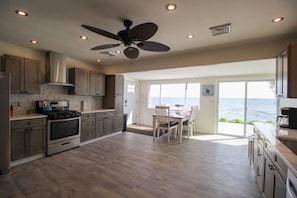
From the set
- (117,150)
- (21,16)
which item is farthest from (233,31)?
(117,150)

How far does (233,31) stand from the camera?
8.50 feet

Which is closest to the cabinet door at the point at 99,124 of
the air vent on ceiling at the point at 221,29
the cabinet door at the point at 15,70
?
the cabinet door at the point at 15,70

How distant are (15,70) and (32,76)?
0.33 m

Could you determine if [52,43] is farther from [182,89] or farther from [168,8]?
[182,89]

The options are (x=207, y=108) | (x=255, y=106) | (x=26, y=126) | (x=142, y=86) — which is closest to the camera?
(x=26, y=126)

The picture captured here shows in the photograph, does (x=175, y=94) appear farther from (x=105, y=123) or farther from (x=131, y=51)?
(x=131, y=51)

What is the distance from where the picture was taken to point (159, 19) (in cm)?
227

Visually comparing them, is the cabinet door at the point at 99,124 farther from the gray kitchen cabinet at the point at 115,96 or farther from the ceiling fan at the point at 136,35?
the ceiling fan at the point at 136,35

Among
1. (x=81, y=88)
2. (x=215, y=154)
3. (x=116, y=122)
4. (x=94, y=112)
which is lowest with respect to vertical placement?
(x=215, y=154)

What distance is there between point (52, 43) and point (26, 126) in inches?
71.7

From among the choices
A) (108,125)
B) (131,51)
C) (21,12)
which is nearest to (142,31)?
(131,51)

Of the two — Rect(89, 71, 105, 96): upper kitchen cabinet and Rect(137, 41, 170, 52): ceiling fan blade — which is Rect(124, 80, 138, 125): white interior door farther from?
Rect(137, 41, 170, 52): ceiling fan blade

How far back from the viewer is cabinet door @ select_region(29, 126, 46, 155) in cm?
316

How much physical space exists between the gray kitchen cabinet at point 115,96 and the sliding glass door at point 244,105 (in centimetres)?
367
